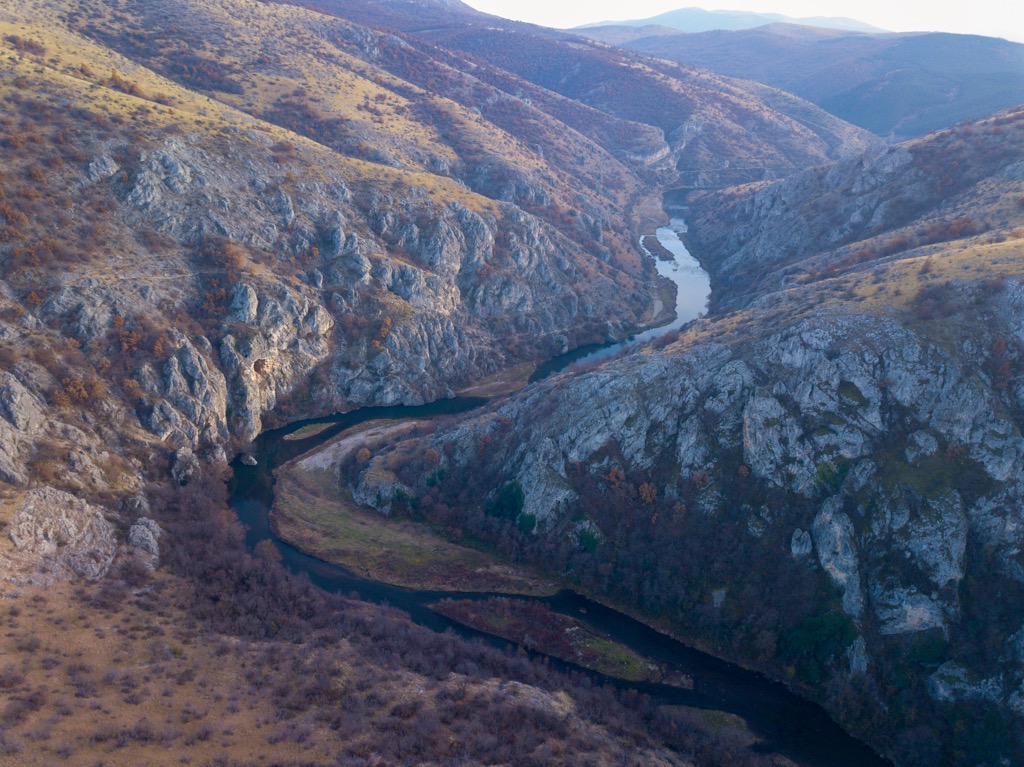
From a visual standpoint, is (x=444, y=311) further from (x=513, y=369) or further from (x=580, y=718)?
(x=580, y=718)

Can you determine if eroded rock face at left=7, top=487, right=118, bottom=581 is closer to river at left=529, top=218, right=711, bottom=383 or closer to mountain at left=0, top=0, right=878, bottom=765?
mountain at left=0, top=0, right=878, bottom=765

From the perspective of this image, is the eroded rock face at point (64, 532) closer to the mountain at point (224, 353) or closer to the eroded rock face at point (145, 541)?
the mountain at point (224, 353)

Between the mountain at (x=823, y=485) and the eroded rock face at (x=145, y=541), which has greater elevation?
the mountain at (x=823, y=485)

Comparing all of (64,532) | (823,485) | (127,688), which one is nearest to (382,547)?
(127,688)

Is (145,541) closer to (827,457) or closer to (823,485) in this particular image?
(823,485)

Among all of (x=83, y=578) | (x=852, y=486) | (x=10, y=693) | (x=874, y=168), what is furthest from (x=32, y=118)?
(x=874, y=168)

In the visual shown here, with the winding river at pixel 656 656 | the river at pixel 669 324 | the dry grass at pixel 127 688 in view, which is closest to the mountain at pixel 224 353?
the dry grass at pixel 127 688

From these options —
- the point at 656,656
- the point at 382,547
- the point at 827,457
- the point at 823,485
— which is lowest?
the point at 382,547
